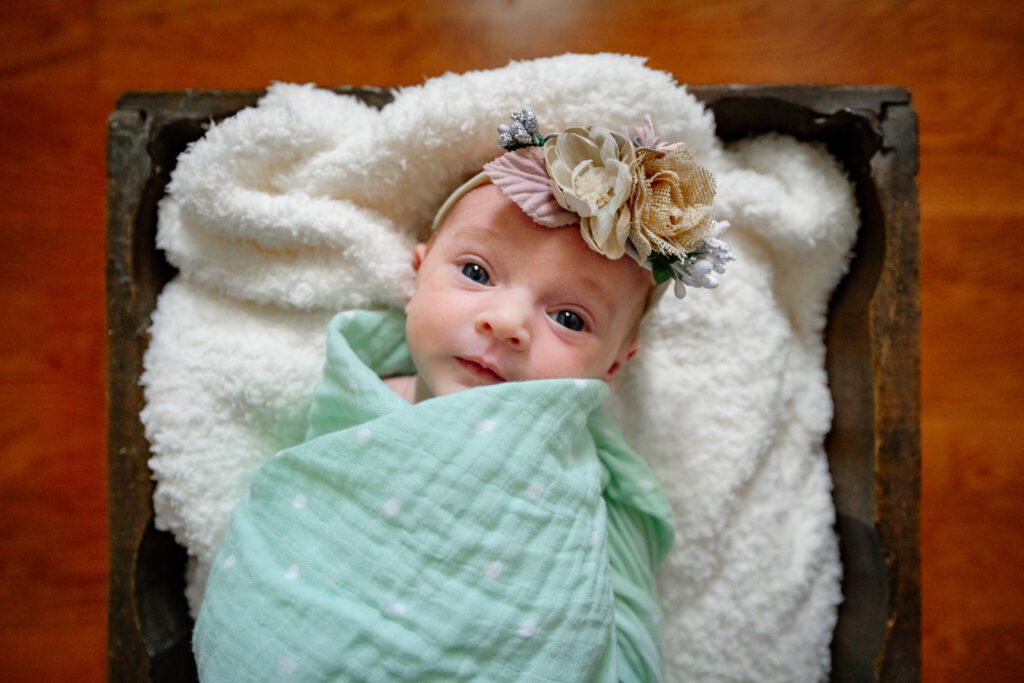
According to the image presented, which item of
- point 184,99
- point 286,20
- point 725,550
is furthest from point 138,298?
point 725,550

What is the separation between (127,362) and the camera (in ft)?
2.68

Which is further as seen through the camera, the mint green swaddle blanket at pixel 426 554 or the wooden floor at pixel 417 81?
the wooden floor at pixel 417 81

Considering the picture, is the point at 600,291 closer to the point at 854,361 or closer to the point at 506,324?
the point at 506,324

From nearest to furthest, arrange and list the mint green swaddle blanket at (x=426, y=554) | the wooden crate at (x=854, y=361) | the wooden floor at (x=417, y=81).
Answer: the mint green swaddle blanket at (x=426, y=554) < the wooden crate at (x=854, y=361) < the wooden floor at (x=417, y=81)

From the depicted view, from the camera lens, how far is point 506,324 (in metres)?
0.66

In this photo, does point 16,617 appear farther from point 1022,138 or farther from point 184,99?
point 1022,138

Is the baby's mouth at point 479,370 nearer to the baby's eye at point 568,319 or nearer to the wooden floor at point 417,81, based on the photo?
the baby's eye at point 568,319

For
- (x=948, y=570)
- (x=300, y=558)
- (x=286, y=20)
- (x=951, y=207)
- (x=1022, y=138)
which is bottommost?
(x=948, y=570)

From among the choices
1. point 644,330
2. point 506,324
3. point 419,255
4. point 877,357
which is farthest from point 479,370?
point 877,357

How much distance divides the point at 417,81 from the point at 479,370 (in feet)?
1.86

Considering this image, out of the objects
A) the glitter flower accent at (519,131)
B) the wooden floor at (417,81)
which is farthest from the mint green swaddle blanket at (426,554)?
the wooden floor at (417,81)

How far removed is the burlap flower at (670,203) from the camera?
0.65m

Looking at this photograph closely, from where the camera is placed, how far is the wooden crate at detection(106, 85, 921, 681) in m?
0.79

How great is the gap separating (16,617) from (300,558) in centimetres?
71
